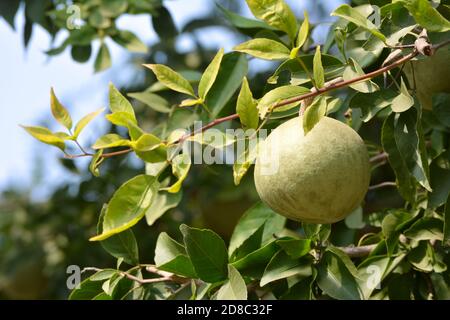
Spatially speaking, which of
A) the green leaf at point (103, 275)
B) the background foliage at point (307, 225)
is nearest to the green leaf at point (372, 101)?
the background foliage at point (307, 225)

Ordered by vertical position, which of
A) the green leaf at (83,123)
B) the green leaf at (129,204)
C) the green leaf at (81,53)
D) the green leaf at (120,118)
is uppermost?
the green leaf at (120,118)

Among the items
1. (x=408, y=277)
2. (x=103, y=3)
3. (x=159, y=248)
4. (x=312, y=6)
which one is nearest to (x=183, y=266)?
(x=159, y=248)

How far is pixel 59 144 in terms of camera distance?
1.02 m

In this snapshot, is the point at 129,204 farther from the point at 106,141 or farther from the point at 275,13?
the point at 275,13

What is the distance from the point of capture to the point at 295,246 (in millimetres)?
1077

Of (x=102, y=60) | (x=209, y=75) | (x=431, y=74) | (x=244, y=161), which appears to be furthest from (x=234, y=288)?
(x=102, y=60)

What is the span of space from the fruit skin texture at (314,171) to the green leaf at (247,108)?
0.03 meters

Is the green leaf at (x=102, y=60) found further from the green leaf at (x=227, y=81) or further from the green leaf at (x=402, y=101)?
the green leaf at (x=402, y=101)

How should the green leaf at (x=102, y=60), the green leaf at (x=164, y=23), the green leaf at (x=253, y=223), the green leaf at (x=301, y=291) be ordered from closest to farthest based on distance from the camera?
1. the green leaf at (x=301, y=291)
2. the green leaf at (x=253, y=223)
3. the green leaf at (x=102, y=60)
4. the green leaf at (x=164, y=23)

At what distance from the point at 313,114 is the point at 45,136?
1.18 ft

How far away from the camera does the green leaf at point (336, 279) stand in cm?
107

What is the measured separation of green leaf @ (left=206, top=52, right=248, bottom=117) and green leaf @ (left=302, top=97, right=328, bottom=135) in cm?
38

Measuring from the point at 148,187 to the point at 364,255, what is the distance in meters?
0.38

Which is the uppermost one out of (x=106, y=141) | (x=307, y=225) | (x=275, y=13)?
(x=275, y=13)
